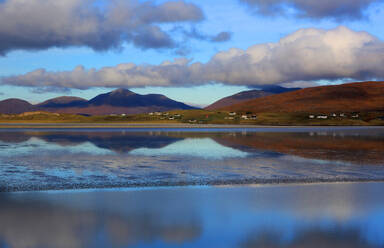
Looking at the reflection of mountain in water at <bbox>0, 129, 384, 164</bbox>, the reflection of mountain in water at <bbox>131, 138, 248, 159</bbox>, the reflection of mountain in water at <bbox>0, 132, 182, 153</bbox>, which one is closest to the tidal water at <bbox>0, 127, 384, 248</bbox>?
the reflection of mountain in water at <bbox>131, 138, 248, 159</bbox>

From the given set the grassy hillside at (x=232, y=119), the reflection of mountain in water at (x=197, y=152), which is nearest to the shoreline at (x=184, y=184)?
the reflection of mountain in water at (x=197, y=152)

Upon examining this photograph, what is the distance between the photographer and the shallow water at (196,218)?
10.3 m

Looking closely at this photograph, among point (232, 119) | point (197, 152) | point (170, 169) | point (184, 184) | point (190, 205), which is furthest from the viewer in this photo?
point (232, 119)

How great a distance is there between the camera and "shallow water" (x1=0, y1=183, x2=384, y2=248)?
33.7 ft

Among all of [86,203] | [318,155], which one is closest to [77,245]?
[86,203]

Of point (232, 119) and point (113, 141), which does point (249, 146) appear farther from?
point (232, 119)

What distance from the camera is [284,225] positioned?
37.8 feet

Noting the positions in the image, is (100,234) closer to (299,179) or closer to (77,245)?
(77,245)

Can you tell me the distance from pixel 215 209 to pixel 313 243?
4.12 meters

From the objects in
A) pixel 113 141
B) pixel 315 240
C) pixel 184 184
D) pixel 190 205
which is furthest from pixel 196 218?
pixel 113 141

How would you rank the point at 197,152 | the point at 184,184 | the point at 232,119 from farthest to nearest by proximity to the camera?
the point at 232,119 < the point at 197,152 < the point at 184,184

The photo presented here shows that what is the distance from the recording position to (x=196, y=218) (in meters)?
12.4

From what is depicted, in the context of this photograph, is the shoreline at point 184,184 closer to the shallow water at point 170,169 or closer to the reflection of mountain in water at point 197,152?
the shallow water at point 170,169

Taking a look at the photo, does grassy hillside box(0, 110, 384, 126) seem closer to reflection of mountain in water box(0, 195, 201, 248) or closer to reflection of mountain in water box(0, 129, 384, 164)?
reflection of mountain in water box(0, 129, 384, 164)
